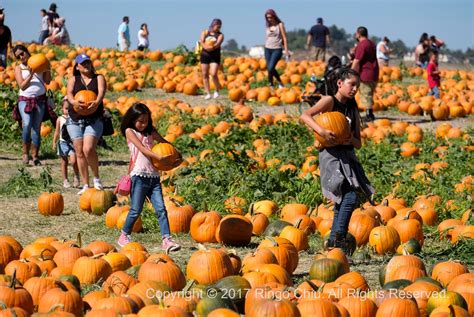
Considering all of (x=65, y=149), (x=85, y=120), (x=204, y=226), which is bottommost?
(x=204, y=226)

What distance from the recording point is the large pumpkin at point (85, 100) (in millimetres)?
10586

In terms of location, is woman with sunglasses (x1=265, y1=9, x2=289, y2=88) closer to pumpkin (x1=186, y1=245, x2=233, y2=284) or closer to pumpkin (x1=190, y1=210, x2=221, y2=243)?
pumpkin (x1=190, y1=210, x2=221, y2=243)

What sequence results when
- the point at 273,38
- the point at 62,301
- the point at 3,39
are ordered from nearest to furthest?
the point at 62,301 → the point at 273,38 → the point at 3,39

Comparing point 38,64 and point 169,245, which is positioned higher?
point 38,64

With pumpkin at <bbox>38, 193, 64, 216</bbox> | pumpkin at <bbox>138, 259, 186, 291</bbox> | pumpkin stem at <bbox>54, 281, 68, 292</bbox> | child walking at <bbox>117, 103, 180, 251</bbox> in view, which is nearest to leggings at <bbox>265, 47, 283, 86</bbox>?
pumpkin at <bbox>38, 193, 64, 216</bbox>

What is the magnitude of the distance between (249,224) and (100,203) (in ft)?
7.14

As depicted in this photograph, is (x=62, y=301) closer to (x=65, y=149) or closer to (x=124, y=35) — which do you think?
(x=65, y=149)

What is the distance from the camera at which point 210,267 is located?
6.27 metres

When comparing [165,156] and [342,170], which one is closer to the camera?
[342,170]

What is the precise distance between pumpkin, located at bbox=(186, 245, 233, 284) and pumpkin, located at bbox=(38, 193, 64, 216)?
12.1 ft

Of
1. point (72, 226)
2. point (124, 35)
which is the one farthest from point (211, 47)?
point (124, 35)

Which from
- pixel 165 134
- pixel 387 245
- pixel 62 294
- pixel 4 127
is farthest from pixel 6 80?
pixel 62 294

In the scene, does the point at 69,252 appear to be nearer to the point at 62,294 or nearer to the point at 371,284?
the point at 62,294

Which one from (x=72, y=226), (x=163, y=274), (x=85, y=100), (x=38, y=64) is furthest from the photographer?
(x=38, y=64)
